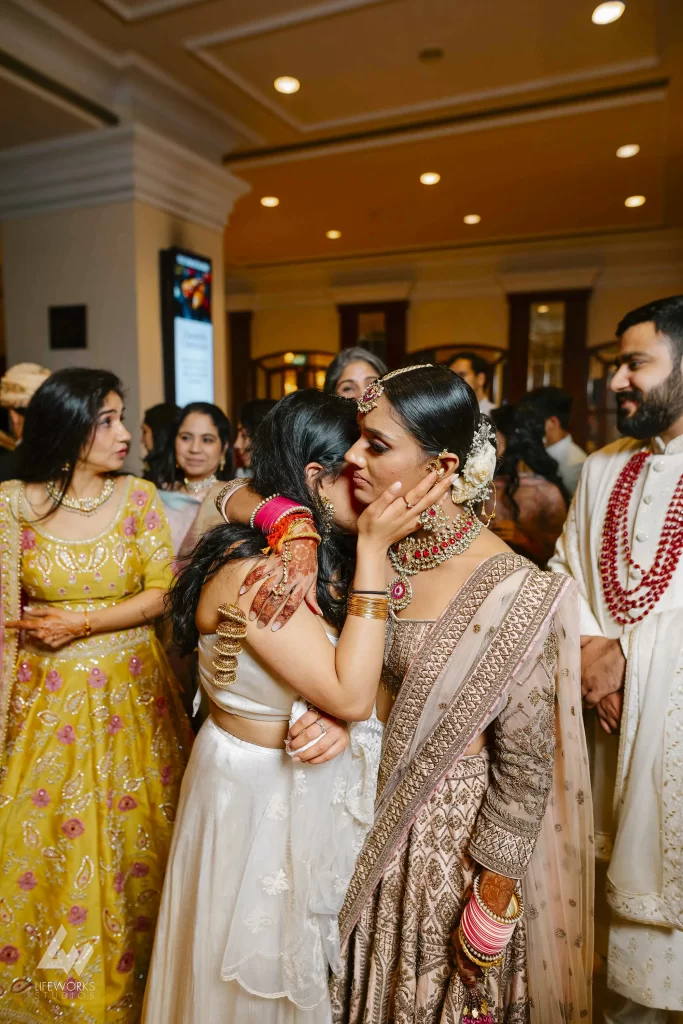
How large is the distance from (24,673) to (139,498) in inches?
24.3

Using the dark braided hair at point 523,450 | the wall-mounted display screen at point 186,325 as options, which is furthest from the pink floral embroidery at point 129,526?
the wall-mounted display screen at point 186,325

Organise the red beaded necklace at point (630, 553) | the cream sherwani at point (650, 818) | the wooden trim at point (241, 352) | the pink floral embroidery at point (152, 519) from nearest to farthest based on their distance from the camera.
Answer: the cream sherwani at point (650, 818)
the red beaded necklace at point (630, 553)
the pink floral embroidery at point (152, 519)
the wooden trim at point (241, 352)

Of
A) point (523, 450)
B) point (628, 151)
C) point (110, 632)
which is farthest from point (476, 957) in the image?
point (628, 151)

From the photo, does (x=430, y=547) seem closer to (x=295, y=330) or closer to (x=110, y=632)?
(x=110, y=632)

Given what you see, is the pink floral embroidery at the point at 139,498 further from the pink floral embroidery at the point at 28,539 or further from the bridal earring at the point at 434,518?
the bridal earring at the point at 434,518

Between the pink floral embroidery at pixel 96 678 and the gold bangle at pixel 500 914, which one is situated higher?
the pink floral embroidery at pixel 96 678

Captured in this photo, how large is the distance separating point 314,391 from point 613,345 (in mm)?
7476

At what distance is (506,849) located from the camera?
1163mm

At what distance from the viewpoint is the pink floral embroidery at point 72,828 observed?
5.69ft

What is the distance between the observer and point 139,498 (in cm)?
→ 198

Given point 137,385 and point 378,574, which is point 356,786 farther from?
point 137,385


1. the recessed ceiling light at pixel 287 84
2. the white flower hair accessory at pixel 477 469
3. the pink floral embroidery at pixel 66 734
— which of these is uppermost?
the recessed ceiling light at pixel 287 84

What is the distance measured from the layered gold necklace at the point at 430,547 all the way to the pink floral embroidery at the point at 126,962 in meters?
1.29

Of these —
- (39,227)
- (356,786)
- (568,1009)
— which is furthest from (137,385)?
(568,1009)
